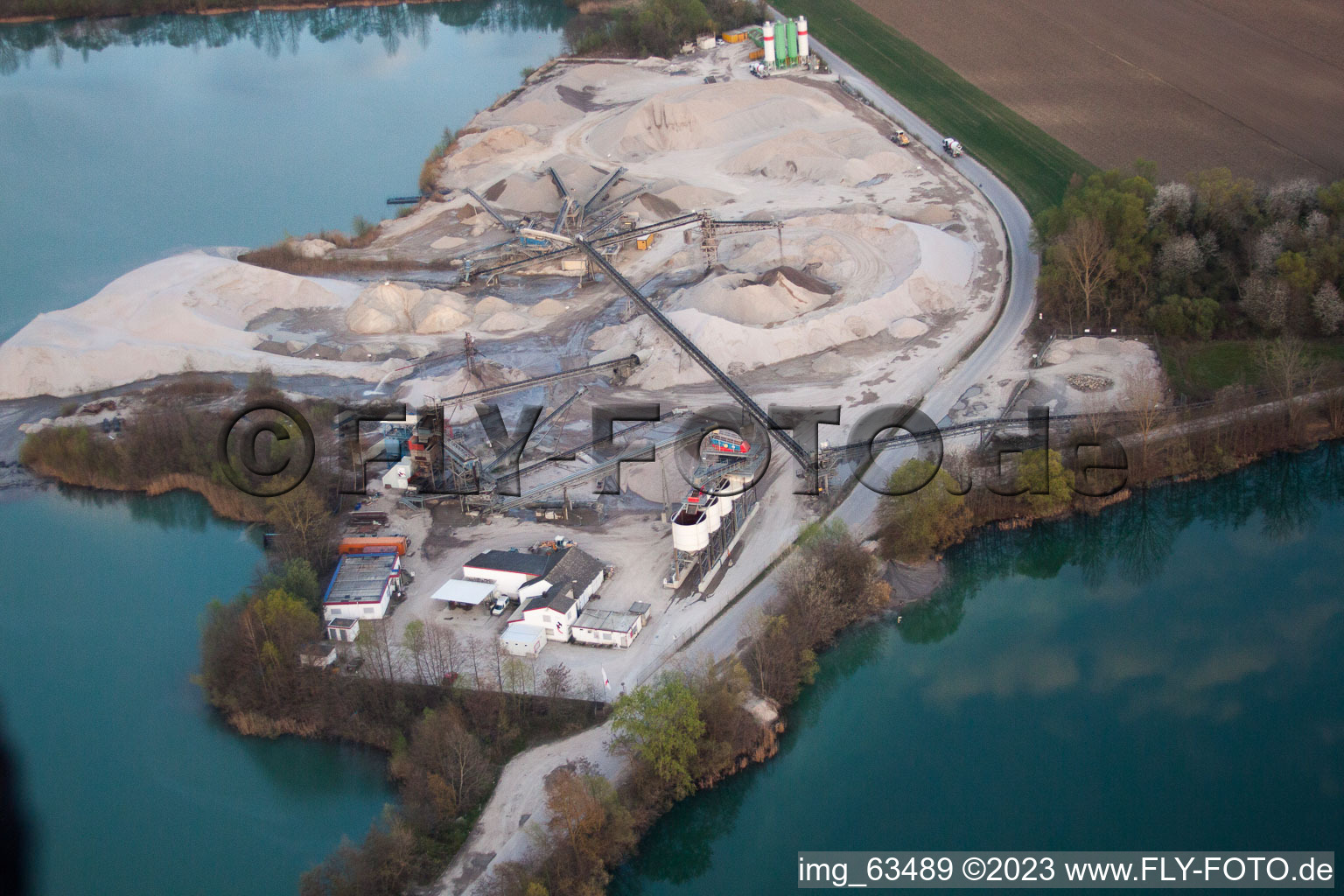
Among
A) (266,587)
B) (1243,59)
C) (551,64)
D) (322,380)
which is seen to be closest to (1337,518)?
(266,587)

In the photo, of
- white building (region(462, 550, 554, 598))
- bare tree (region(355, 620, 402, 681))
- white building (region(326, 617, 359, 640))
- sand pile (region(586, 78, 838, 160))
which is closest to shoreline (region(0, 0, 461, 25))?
sand pile (region(586, 78, 838, 160))

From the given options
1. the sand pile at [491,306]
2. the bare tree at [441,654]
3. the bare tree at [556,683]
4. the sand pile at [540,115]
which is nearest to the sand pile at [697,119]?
the sand pile at [540,115]

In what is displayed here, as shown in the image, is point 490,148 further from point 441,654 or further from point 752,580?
point 441,654

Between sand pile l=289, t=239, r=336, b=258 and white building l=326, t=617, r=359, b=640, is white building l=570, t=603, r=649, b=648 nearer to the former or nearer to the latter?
white building l=326, t=617, r=359, b=640

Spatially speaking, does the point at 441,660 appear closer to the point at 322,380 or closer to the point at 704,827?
the point at 704,827

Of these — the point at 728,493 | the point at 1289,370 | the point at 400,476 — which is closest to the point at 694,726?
the point at 728,493

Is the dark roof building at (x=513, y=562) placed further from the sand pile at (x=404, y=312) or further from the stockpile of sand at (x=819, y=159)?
the stockpile of sand at (x=819, y=159)
